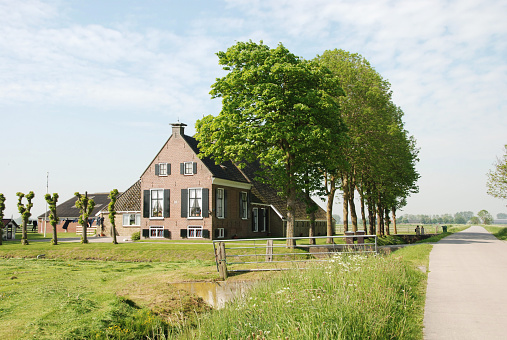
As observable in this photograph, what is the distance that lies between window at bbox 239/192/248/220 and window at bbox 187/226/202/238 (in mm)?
4847

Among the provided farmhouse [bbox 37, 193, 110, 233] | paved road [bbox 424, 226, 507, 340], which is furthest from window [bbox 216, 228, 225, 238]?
farmhouse [bbox 37, 193, 110, 233]

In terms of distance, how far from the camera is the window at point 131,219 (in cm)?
4097

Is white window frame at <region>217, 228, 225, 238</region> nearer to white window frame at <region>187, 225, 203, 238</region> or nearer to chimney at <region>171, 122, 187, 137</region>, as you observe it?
white window frame at <region>187, 225, 203, 238</region>

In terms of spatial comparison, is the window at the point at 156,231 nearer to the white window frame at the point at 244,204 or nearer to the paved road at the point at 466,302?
the white window frame at the point at 244,204

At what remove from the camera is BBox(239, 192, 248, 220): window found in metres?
38.0

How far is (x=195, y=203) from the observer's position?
34719 mm

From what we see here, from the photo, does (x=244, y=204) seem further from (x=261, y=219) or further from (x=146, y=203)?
(x=146, y=203)

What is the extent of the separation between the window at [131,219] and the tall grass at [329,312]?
3215 cm

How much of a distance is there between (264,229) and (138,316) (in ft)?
93.8

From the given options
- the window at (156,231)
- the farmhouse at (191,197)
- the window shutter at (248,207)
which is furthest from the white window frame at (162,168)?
the window shutter at (248,207)

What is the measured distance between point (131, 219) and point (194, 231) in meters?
9.62

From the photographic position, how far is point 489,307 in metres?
9.20

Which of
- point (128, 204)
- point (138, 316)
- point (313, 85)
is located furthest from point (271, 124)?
point (128, 204)

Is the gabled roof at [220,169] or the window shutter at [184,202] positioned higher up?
the gabled roof at [220,169]
